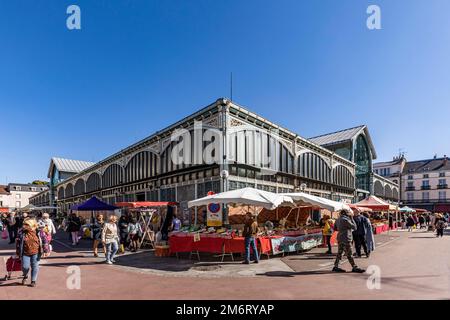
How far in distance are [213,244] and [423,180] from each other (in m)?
74.7

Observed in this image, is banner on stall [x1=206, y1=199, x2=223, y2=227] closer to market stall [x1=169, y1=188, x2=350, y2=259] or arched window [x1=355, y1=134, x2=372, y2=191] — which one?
market stall [x1=169, y1=188, x2=350, y2=259]

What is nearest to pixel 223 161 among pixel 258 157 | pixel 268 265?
pixel 258 157

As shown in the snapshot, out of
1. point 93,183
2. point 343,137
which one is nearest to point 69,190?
point 93,183

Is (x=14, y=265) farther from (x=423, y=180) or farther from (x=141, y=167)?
(x=423, y=180)

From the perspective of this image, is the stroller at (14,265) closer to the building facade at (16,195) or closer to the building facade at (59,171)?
the building facade at (59,171)

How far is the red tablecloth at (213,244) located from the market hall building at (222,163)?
6612 millimetres

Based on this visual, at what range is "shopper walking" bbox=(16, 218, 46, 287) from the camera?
7484 mm

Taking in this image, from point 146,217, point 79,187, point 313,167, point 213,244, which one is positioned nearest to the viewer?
point 213,244

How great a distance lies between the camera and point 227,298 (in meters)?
6.37

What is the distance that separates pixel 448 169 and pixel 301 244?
71351 millimetres

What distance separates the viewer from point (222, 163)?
18203 millimetres

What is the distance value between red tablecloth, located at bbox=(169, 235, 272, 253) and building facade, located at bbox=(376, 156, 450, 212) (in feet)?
208

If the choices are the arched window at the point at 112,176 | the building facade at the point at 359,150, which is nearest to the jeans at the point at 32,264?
the arched window at the point at 112,176
